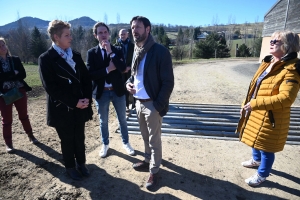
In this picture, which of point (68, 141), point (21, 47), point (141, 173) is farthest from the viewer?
point (21, 47)

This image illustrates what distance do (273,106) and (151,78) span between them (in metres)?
1.35

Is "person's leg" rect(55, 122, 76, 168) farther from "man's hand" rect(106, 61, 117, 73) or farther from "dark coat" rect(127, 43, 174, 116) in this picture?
"dark coat" rect(127, 43, 174, 116)

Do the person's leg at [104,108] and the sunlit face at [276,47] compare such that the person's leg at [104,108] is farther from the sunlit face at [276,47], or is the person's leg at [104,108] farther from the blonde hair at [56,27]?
the sunlit face at [276,47]

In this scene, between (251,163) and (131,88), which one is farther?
(251,163)

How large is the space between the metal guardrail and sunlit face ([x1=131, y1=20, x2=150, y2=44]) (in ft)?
7.32

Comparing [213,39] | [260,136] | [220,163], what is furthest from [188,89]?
[213,39]

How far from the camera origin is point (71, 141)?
8.57ft

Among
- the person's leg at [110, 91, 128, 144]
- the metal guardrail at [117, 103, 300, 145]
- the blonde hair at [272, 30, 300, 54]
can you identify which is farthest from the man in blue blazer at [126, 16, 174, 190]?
the metal guardrail at [117, 103, 300, 145]

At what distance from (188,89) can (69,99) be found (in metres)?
5.83

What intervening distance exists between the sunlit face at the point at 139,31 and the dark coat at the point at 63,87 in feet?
2.76

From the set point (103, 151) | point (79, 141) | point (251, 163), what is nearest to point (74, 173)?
point (79, 141)

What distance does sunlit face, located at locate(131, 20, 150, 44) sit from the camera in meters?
2.19

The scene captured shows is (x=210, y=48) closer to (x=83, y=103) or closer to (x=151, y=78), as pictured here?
(x=151, y=78)

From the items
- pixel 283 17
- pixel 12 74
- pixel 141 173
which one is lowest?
pixel 141 173
